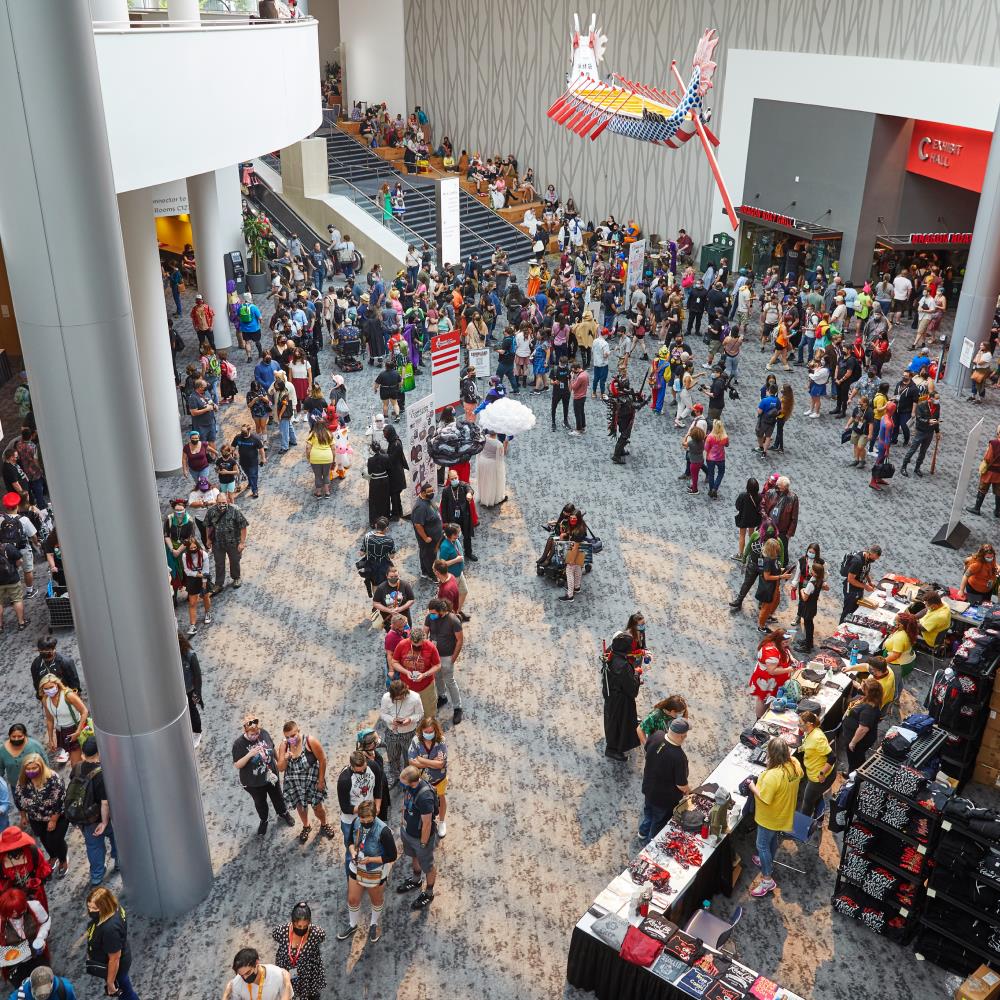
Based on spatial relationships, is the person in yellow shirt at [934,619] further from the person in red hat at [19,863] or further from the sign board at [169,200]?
the sign board at [169,200]

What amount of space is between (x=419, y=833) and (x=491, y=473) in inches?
260

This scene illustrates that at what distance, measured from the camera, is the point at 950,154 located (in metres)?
21.0

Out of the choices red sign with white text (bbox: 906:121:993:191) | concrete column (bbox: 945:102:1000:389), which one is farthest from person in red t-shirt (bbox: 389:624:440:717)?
red sign with white text (bbox: 906:121:993:191)

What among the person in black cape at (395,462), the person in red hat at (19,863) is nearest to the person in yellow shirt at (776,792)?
the person in red hat at (19,863)

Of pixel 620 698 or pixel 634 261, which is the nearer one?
pixel 620 698

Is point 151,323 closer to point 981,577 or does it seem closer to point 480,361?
point 480,361

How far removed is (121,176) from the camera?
34.7 ft

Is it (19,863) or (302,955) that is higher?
(19,863)

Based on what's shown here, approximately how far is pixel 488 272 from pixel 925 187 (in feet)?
31.7

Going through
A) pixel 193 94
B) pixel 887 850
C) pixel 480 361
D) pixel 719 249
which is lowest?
pixel 719 249

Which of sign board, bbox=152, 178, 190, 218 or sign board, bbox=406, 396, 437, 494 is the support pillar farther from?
sign board, bbox=406, 396, 437, 494

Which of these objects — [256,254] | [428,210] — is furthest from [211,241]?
[428,210]

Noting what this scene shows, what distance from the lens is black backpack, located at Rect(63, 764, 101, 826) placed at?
7414 millimetres

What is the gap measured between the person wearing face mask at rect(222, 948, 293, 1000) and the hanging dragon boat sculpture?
50.6 ft
